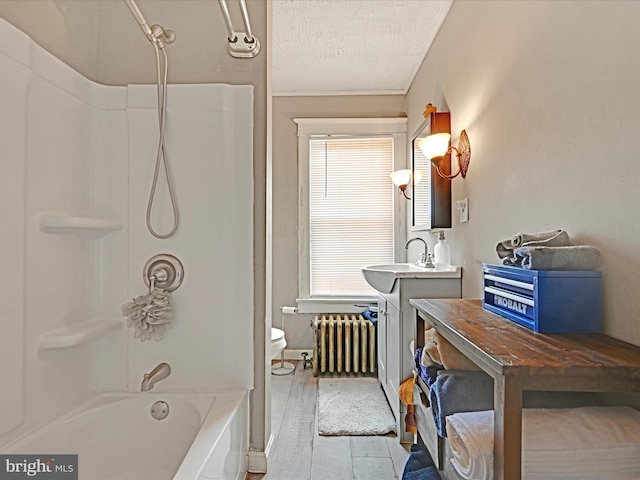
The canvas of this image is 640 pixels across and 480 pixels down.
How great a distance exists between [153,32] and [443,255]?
76.5 inches

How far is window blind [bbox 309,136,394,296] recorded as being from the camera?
3.70m

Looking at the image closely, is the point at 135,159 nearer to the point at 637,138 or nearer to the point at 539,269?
the point at 539,269

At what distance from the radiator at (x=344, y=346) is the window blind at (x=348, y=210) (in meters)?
0.45

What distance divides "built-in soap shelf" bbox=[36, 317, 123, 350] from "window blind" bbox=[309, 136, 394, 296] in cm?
208

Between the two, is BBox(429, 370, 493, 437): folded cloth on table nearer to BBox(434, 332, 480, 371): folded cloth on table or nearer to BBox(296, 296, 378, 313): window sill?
BBox(434, 332, 480, 371): folded cloth on table

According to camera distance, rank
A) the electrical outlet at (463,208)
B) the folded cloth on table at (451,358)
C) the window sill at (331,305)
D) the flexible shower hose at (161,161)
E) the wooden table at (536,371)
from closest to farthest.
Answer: the wooden table at (536,371)
the folded cloth on table at (451,358)
the flexible shower hose at (161,161)
the electrical outlet at (463,208)
the window sill at (331,305)

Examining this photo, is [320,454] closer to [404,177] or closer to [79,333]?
[79,333]

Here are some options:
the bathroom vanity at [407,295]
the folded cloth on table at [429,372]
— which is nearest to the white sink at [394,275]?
the bathroom vanity at [407,295]

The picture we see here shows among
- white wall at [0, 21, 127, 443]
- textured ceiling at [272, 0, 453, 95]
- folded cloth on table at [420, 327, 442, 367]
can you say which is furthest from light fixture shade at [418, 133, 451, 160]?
white wall at [0, 21, 127, 443]

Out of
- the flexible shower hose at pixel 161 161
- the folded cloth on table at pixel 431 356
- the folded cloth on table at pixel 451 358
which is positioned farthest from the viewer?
the flexible shower hose at pixel 161 161

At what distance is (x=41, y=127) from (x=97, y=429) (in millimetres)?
1198

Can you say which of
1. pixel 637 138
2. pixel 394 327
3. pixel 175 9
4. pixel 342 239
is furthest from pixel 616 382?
pixel 342 239

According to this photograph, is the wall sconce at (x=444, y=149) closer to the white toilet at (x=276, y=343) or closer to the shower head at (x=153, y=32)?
the shower head at (x=153, y=32)

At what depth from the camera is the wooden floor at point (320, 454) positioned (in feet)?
6.24
